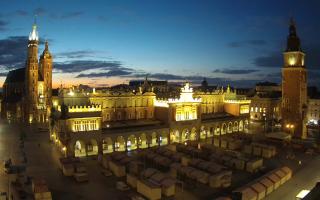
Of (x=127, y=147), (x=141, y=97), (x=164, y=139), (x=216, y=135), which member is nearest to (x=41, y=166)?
(x=127, y=147)

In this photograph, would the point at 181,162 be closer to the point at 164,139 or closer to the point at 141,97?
the point at 164,139

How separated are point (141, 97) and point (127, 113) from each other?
4.95 meters

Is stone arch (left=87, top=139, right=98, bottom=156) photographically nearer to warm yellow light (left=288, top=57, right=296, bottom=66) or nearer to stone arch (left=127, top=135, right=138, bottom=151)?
stone arch (left=127, top=135, right=138, bottom=151)

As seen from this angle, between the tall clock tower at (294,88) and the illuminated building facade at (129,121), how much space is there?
37.9 feet

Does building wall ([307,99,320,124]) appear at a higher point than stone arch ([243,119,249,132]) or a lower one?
higher

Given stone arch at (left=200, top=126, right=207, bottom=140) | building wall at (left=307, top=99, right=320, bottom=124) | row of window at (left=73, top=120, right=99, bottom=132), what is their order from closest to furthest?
row of window at (left=73, top=120, right=99, bottom=132)
stone arch at (left=200, top=126, right=207, bottom=140)
building wall at (left=307, top=99, right=320, bottom=124)

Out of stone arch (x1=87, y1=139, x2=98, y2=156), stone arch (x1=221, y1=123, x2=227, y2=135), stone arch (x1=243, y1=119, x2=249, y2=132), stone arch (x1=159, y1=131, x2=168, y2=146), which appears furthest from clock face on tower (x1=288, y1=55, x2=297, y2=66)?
stone arch (x1=87, y1=139, x2=98, y2=156)

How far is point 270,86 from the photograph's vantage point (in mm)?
125875

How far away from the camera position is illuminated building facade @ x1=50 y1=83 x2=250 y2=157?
161 feet

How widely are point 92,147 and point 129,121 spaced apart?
14386 mm

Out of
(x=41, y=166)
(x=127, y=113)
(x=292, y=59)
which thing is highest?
(x=292, y=59)

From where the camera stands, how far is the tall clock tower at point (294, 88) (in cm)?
7025

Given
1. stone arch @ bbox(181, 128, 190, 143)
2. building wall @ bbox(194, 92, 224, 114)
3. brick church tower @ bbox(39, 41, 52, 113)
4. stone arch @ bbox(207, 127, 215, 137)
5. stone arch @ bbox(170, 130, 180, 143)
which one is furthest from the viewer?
brick church tower @ bbox(39, 41, 52, 113)

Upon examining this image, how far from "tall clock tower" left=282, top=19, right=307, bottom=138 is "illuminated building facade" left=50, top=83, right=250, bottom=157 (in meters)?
11.5
